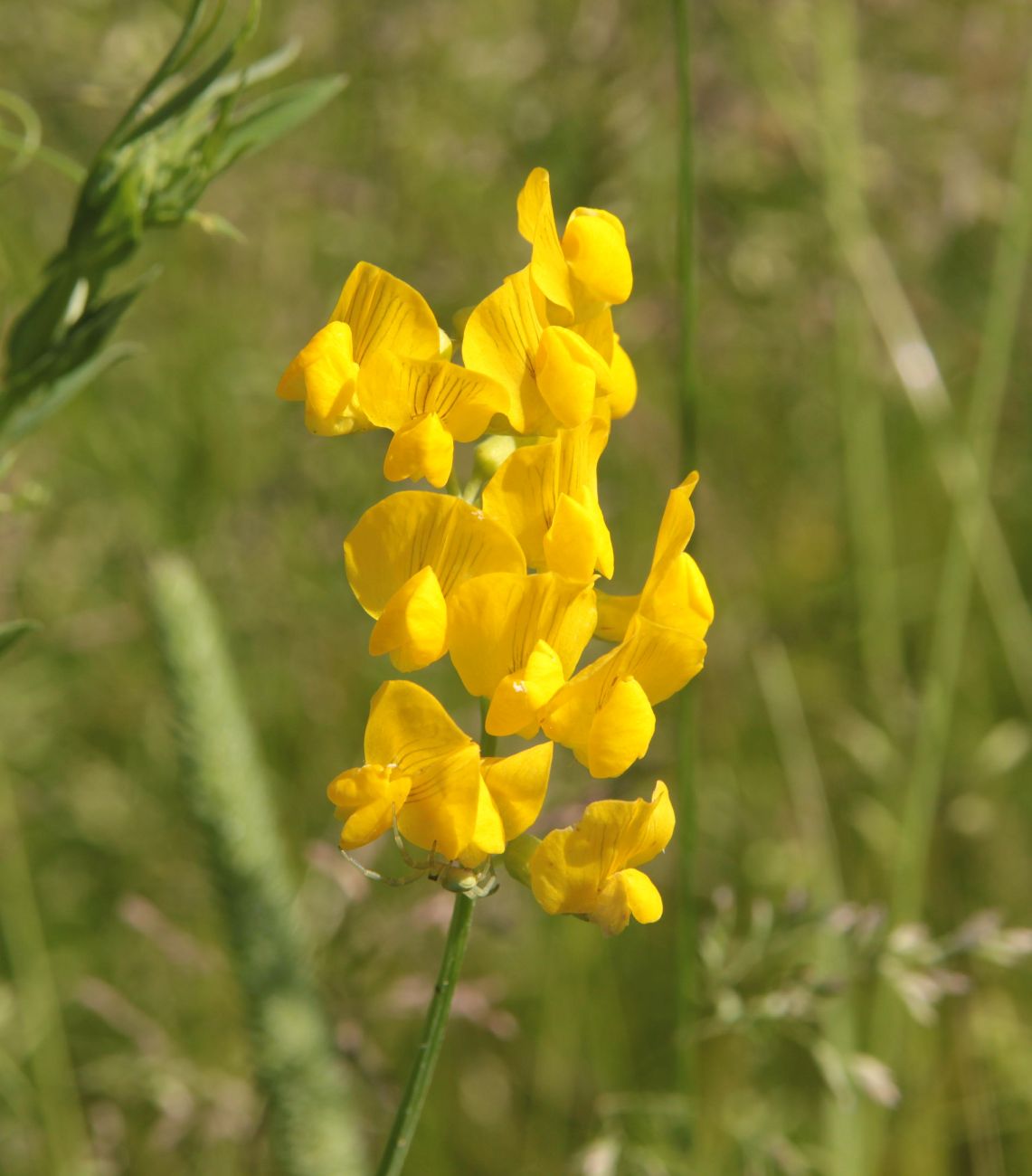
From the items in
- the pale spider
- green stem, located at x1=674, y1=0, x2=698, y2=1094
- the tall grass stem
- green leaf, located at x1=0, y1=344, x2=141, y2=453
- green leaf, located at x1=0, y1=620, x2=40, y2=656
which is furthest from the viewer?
the tall grass stem

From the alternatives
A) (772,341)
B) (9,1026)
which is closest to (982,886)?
(772,341)

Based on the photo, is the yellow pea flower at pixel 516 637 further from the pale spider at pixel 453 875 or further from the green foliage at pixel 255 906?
the green foliage at pixel 255 906

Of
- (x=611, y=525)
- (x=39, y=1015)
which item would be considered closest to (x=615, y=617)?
(x=39, y=1015)

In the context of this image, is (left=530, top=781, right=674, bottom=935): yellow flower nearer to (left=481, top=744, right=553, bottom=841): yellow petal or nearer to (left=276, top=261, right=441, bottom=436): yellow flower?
(left=481, top=744, right=553, bottom=841): yellow petal

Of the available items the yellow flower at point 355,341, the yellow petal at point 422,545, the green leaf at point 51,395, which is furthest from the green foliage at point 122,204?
the yellow petal at point 422,545

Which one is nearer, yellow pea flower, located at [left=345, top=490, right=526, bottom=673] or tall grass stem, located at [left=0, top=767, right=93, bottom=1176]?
yellow pea flower, located at [left=345, top=490, right=526, bottom=673]

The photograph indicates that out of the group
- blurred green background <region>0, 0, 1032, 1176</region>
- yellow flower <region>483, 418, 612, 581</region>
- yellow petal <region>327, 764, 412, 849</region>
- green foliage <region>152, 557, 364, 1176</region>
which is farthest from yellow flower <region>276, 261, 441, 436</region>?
blurred green background <region>0, 0, 1032, 1176</region>

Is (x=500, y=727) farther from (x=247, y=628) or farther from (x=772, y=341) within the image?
(x=772, y=341)

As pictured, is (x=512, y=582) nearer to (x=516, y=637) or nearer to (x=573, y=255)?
(x=516, y=637)
